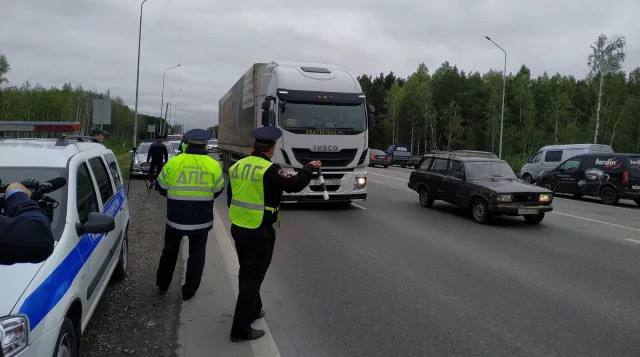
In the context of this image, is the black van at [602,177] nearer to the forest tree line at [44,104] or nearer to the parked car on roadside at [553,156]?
the parked car on roadside at [553,156]

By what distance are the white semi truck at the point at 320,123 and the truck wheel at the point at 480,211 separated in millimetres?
2794

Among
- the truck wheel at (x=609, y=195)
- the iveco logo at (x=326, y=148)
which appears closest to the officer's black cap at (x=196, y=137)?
the iveco logo at (x=326, y=148)

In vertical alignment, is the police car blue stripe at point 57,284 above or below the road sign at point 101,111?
below

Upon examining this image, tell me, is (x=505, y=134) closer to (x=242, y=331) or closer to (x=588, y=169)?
(x=588, y=169)

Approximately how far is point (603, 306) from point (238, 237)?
3952 millimetres

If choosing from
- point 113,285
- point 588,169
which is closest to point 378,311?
point 113,285

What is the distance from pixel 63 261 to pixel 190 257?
201cm

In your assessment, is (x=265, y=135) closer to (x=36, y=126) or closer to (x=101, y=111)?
(x=36, y=126)

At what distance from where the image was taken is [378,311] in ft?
17.0

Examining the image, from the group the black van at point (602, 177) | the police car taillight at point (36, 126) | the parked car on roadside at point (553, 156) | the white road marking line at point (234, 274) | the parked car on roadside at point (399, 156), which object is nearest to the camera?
the white road marking line at point (234, 274)

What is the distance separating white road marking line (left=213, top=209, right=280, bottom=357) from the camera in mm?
4168

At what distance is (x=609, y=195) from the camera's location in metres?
17.2

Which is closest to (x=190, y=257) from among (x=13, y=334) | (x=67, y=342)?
(x=67, y=342)

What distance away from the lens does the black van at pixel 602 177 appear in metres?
16.5
